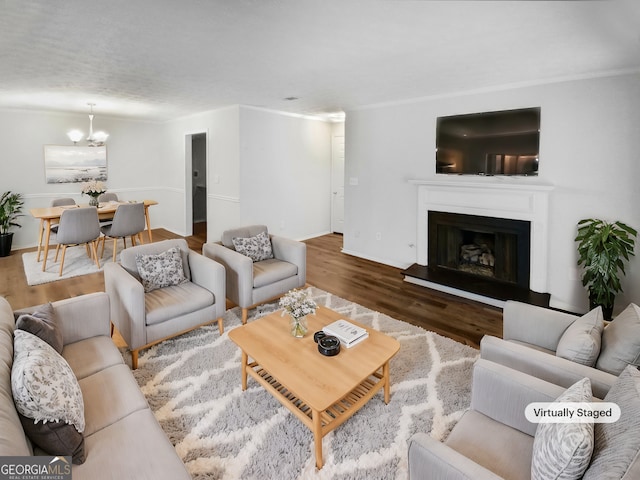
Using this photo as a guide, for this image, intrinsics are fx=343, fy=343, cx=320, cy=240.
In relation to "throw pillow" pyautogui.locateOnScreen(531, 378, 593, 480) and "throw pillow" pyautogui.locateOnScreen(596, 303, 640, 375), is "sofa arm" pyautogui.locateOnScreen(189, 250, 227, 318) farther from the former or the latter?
"throw pillow" pyautogui.locateOnScreen(596, 303, 640, 375)

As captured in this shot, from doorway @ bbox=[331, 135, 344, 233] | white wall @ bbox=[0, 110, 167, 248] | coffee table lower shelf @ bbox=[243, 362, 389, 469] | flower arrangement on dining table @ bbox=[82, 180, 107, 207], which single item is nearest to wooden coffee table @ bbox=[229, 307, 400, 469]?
coffee table lower shelf @ bbox=[243, 362, 389, 469]

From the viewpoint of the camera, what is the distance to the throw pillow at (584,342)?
5.31ft

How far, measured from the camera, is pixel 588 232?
3135mm

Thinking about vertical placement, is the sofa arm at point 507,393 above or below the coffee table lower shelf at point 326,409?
above

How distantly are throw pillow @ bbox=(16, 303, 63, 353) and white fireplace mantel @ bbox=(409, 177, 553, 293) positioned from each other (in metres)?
3.94

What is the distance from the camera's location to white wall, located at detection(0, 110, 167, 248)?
569 centimetres

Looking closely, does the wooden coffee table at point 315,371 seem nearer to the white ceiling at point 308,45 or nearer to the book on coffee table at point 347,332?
the book on coffee table at point 347,332

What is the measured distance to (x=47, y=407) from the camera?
125 cm

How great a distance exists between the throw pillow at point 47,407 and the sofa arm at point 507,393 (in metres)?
1.66

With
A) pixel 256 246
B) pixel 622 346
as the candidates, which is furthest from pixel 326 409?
pixel 256 246

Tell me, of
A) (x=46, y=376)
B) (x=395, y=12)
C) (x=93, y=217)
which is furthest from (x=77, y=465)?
(x=93, y=217)

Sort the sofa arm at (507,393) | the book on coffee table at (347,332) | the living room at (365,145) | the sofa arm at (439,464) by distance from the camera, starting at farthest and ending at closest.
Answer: the living room at (365,145) < the book on coffee table at (347,332) < the sofa arm at (507,393) < the sofa arm at (439,464)

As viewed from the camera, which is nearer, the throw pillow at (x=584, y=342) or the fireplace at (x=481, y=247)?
the throw pillow at (x=584, y=342)

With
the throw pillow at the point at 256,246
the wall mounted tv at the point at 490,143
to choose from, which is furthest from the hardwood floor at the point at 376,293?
the wall mounted tv at the point at 490,143
